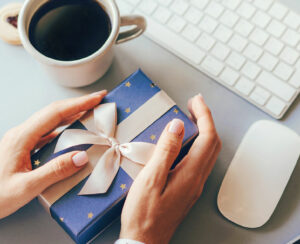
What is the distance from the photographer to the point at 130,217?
0.56m

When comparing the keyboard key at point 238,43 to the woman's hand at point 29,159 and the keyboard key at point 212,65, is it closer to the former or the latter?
the keyboard key at point 212,65

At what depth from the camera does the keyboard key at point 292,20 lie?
2.33 ft

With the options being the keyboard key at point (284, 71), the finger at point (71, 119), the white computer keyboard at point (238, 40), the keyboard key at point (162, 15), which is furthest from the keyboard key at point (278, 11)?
the finger at point (71, 119)

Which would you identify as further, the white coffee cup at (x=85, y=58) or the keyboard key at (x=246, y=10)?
the keyboard key at (x=246, y=10)

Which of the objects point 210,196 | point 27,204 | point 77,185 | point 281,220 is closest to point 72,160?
point 77,185

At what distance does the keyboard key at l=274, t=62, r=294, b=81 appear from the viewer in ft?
2.25

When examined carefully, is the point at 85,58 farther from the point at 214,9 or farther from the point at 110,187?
the point at 214,9

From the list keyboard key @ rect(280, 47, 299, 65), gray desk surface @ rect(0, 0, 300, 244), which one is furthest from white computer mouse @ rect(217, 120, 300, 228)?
keyboard key @ rect(280, 47, 299, 65)

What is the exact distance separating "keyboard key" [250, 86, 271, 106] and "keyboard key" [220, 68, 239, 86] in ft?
0.14

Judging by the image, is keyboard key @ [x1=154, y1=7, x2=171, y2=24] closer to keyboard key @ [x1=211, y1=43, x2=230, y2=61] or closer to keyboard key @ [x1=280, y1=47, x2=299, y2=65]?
keyboard key @ [x1=211, y1=43, x2=230, y2=61]

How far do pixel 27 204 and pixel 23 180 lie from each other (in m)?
0.10

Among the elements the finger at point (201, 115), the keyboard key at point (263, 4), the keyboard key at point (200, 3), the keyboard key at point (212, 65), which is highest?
the keyboard key at point (263, 4)

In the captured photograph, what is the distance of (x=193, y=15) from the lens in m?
0.71

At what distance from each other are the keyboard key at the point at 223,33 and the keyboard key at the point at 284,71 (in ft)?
0.37
